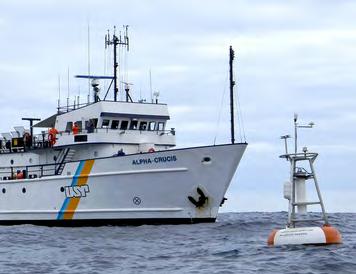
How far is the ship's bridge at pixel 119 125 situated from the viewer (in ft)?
125

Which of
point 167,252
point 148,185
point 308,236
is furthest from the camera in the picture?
point 148,185

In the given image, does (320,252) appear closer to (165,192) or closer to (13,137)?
(165,192)

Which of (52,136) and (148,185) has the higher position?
(52,136)

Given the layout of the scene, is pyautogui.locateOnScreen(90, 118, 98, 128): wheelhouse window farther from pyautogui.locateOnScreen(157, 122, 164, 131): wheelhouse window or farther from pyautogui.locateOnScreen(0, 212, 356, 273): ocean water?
pyautogui.locateOnScreen(0, 212, 356, 273): ocean water

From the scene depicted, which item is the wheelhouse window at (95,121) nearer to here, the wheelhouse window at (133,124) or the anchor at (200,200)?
the wheelhouse window at (133,124)

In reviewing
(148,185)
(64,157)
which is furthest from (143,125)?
(148,185)

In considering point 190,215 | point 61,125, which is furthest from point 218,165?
point 61,125

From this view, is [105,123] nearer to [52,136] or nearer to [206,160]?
[52,136]

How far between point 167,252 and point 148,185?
1043cm

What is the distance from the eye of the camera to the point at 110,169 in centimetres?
3572

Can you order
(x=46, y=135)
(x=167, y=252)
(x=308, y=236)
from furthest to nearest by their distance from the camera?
(x=46, y=135)
(x=167, y=252)
(x=308, y=236)

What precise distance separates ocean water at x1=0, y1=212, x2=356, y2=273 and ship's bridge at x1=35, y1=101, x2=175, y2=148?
18.5 ft

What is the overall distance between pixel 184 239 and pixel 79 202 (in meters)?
9.29

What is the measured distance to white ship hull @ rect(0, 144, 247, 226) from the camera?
114 ft
